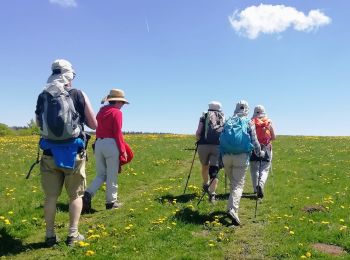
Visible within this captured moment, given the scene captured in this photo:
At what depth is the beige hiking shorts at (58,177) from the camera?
896cm

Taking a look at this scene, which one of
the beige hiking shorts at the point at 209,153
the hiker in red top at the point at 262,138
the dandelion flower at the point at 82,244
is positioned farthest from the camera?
the hiker in red top at the point at 262,138

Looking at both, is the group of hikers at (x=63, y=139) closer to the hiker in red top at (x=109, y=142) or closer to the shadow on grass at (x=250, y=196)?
the hiker in red top at (x=109, y=142)

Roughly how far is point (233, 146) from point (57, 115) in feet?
16.6

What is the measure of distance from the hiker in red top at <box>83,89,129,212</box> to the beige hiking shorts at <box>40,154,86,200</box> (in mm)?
3469

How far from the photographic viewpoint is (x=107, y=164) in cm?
1280

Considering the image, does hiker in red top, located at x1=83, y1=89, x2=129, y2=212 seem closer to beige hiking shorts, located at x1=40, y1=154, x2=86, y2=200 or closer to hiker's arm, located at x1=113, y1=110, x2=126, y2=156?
hiker's arm, located at x1=113, y1=110, x2=126, y2=156

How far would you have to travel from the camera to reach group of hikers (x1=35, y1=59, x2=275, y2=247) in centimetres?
866

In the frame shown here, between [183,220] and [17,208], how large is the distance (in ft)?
16.2

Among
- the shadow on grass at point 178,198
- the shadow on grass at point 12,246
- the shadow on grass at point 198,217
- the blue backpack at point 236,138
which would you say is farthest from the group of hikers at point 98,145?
the shadow on grass at point 178,198

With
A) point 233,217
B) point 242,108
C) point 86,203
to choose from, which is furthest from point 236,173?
point 86,203

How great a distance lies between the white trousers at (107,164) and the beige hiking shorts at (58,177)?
11.4 ft

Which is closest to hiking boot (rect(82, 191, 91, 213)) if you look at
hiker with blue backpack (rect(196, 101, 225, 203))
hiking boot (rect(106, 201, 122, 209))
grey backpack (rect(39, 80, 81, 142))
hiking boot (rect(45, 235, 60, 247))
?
hiking boot (rect(106, 201, 122, 209))

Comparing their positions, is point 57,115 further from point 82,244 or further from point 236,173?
point 236,173

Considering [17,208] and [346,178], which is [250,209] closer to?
[17,208]
